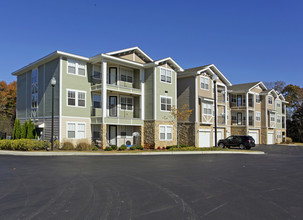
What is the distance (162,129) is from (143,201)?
2439cm

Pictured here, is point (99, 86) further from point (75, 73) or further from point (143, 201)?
point (143, 201)

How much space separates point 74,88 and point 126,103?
6293mm

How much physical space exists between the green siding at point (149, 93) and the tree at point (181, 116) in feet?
7.64

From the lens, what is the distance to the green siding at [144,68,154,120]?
31156 millimetres

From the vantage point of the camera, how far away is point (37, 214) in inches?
241

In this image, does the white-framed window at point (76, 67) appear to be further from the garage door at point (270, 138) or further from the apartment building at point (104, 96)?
the garage door at point (270, 138)

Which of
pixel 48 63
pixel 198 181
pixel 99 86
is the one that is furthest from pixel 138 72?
pixel 198 181

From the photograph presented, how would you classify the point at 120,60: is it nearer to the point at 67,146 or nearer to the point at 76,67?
the point at 76,67

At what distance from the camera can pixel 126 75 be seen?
102 ft

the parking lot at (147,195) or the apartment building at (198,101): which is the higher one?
the apartment building at (198,101)

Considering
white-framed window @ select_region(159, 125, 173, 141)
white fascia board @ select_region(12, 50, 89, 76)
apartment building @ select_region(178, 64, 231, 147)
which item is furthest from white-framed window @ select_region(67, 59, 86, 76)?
apartment building @ select_region(178, 64, 231, 147)

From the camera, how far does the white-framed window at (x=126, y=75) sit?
30.7 m

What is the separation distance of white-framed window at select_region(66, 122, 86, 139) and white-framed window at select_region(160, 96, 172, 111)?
8860 millimetres

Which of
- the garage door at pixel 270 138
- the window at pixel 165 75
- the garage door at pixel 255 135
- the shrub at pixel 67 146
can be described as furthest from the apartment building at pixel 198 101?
the garage door at pixel 270 138
